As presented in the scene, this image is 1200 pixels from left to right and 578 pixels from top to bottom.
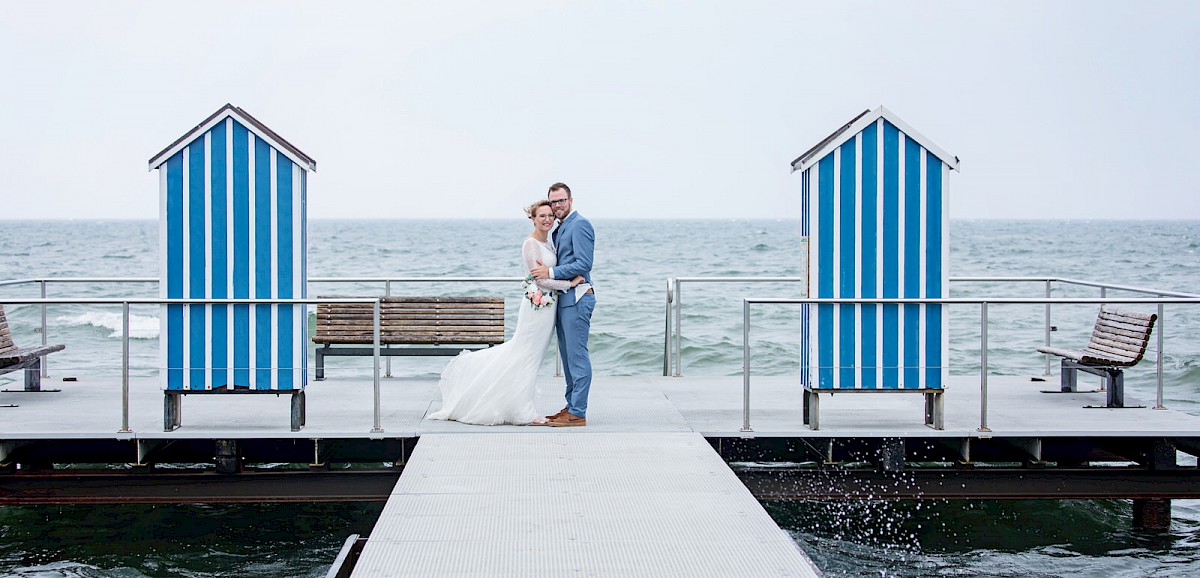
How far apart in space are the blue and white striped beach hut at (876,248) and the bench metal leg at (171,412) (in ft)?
12.9

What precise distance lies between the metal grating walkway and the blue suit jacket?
1066mm

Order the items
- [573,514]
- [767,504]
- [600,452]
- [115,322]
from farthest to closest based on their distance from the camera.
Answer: [115,322] → [767,504] → [600,452] → [573,514]

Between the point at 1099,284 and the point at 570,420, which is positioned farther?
the point at 1099,284

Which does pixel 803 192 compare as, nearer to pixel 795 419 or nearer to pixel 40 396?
pixel 795 419

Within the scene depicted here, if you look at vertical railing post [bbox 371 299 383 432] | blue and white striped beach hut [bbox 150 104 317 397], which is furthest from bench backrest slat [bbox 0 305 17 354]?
vertical railing post [bbox 371 299 383 432]

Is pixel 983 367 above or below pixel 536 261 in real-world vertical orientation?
below

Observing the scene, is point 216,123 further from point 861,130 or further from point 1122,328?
point 1122,328

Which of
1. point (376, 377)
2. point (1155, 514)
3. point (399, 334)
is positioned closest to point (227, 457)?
point (376, 377)

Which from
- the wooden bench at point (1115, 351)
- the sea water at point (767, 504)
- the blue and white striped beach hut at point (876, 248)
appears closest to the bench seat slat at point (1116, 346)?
the wooden bench at point (1115, 351)

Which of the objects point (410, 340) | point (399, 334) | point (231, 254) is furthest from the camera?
point (399, 334)

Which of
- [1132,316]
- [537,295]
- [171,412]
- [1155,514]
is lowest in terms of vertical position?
[1155,514]

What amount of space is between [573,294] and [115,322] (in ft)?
82.1

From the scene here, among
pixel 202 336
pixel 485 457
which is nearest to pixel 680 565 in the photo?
pixel 485 457

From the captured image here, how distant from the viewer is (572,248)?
27.0ft
